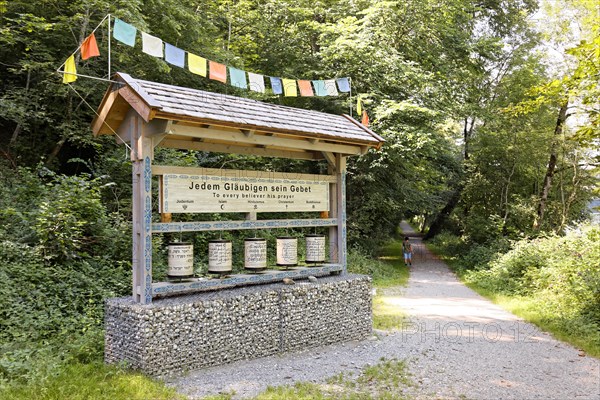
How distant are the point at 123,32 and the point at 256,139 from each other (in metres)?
2.02

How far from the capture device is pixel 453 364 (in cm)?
575

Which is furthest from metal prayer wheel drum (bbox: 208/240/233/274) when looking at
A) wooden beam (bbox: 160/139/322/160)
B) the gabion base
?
wooden beam (bbox: 160/139/322/160)

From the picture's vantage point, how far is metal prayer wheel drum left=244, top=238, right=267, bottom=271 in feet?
20.8

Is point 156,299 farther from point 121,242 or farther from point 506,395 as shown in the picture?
point 506,395

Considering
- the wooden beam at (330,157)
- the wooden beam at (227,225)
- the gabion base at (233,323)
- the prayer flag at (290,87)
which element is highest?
the prayer flag at (290,87)

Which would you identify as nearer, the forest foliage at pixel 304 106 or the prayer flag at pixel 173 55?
the prayer flag at pixel 173 55

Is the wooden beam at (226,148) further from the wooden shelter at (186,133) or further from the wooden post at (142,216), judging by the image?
the wooden post at (142,216)

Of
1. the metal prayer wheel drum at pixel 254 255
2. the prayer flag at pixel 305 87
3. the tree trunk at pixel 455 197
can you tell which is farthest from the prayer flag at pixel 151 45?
the tree trunk at pixel 455 197

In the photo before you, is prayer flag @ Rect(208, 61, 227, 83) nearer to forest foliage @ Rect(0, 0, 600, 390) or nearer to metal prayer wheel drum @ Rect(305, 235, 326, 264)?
forest foliage @ Rect(0, 0, 600, 390)

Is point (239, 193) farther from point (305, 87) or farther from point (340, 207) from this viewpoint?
point (305, 87)

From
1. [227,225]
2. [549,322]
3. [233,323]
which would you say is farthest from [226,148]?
[549,322]

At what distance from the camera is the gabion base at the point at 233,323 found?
499 centimetres

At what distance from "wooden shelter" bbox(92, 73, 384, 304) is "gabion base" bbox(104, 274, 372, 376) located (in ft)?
0.86

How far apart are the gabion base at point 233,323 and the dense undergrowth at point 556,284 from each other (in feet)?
11.0
